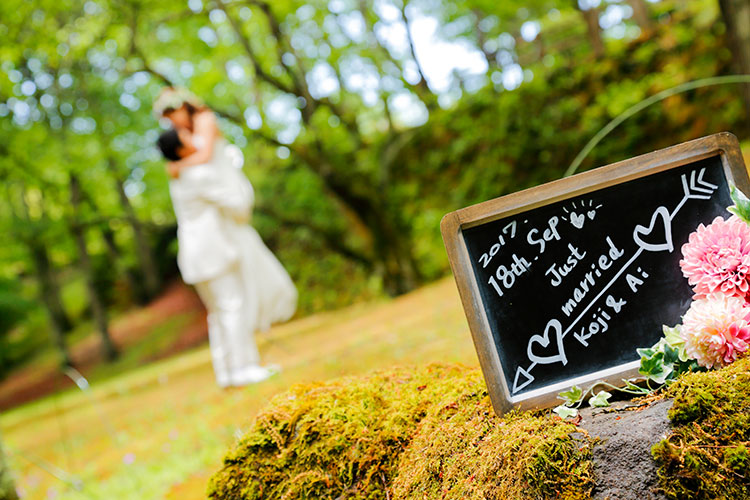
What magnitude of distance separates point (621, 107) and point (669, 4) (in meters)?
6.91

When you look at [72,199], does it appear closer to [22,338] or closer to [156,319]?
[156,319]

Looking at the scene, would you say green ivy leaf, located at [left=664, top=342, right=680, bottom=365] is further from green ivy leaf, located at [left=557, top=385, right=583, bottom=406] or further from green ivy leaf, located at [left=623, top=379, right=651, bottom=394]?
green ivy leaf, located at [left=557, top=385, right=583, bottom=406]

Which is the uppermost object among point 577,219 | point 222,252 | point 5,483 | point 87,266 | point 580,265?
point 87,266

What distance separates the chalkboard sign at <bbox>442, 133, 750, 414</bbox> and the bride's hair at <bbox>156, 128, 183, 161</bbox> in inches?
199

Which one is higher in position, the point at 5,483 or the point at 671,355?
the point at 671,355

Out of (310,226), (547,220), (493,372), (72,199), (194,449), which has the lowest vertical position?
(194,449)

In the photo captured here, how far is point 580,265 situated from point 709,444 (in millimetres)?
479

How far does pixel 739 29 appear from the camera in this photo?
6.51 metres

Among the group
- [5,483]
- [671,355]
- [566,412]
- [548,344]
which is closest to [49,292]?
[5,483]

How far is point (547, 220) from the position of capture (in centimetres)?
148

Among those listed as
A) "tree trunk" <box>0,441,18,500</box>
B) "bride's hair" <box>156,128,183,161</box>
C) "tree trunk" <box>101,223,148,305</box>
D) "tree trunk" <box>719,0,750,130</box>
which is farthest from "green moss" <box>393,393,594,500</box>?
"tree trunk" <box>101,223,148,305</box>

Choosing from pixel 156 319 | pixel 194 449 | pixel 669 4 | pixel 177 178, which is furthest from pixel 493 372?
pixel 156 319

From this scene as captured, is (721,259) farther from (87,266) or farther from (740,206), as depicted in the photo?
(87,266)

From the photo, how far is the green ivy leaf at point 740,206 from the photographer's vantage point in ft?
4.37
